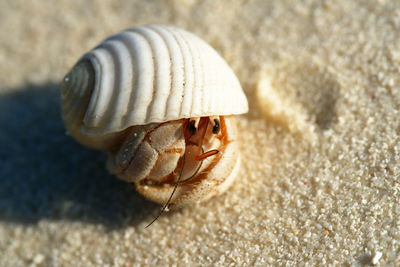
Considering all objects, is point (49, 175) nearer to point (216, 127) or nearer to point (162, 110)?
point (162, 110)

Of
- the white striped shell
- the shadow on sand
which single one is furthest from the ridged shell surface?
the shadow on sand

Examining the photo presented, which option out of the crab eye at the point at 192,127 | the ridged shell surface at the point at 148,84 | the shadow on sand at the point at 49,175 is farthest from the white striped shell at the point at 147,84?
the shadow on sand at the point at 49,175

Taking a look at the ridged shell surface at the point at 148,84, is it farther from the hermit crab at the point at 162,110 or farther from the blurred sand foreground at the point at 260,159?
the blurred sand foreground at the point at 260,159

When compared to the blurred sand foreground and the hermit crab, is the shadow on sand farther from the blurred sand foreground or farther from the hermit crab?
the hermit crab

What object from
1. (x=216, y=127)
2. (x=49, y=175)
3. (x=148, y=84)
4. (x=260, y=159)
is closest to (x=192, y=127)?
(x=216, y=127)

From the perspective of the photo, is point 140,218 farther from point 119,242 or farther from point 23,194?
point 23,194

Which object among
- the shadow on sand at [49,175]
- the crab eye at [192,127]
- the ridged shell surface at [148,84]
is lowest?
the shadow on sand at [49,175]

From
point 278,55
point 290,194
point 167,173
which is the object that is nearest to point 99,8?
point 278,55
